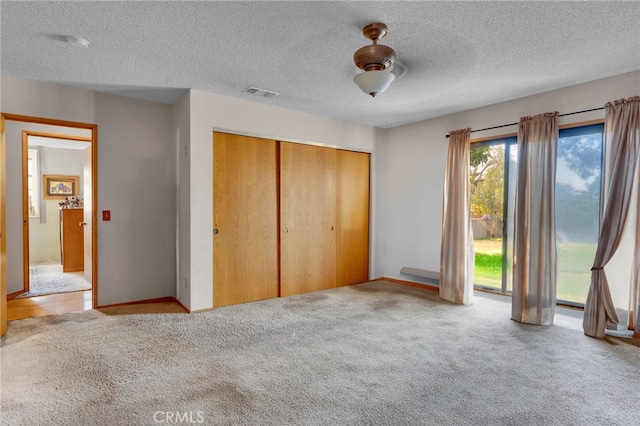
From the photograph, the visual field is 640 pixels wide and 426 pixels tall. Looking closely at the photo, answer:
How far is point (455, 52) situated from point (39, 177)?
781 cm

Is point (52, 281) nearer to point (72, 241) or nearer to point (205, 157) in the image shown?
point (72, 241)

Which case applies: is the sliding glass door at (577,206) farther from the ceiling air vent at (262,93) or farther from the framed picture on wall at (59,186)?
the framed picture on wall at (59,186)

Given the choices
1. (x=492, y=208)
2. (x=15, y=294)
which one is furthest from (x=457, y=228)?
(x=15, y=294)

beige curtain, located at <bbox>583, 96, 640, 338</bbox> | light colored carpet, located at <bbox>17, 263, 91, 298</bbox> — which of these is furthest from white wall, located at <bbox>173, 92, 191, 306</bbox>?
beige curtain, located at <bbox>583, 96, 640, 338</bbox>

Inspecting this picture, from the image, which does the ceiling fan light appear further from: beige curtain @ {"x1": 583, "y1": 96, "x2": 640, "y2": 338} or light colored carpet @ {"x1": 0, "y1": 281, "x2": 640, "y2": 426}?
beige curtain @ {"x1": 583, "y1": 96, "x2": 640, "y2": 338}

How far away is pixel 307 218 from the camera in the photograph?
4738mm

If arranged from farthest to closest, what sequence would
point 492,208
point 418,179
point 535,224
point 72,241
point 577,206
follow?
point 72,241 < point 418,179 < point 492,208 < point 577,206 < point 535,224

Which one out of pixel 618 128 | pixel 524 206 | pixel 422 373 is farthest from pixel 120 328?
pixel 618 128

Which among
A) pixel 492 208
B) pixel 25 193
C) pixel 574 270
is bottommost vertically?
pixel 574 270

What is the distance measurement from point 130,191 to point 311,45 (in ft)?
9.37

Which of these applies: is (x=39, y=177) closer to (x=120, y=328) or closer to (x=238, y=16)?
(x=120, y=328)

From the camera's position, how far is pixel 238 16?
2250mm

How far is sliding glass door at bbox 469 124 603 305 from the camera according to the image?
361cm

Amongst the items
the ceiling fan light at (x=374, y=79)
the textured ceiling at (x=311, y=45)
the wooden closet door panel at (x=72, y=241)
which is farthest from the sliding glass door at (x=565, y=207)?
the wooden closet door panel at (x=72, y=241)
